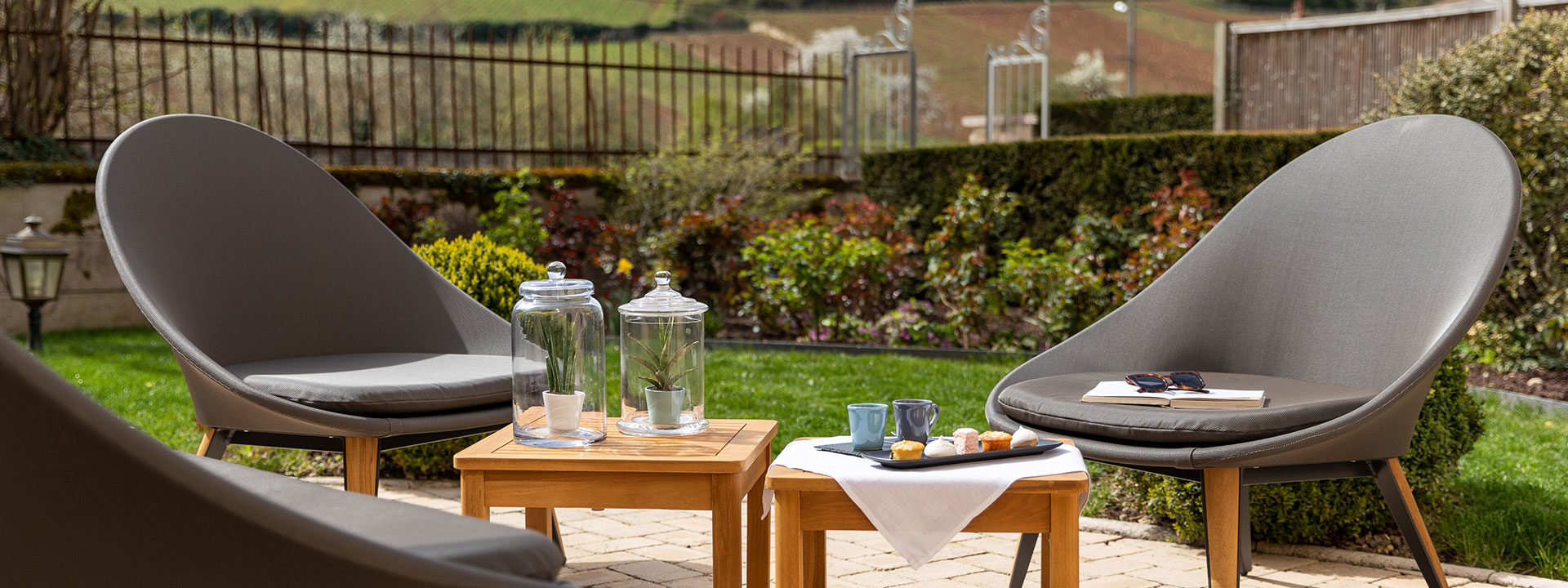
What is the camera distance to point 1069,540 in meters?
1.83

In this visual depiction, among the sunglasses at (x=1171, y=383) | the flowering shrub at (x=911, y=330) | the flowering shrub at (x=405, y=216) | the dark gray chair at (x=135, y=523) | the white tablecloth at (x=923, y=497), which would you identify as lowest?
the flowering shrub at (x=911, y=330)

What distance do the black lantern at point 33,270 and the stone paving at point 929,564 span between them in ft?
12.2

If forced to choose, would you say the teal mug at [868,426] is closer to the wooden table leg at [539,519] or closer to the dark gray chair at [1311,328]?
the dark gray chair at [1311,328]

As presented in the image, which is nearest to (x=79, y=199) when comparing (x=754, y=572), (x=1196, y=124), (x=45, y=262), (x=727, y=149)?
(x=45, y=262)

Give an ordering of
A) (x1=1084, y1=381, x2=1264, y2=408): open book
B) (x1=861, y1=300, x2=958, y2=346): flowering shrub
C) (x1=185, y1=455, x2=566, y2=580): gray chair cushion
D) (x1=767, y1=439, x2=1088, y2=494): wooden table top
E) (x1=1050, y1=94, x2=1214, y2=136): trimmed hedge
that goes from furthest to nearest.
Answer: (x1=1050, y1=94, x2=1214, y2=136): trimmed hedge < (x1=861, y1=300, x2=958, y2=346): flowering shrub < (x1=1084, y1=381, x2=1264, y2=408): open book < (x1=767, y1=439, x2=1088, y2=494): wooden table top < (x1=185, y1=455, x2=566, y2=580): gray chair cushion

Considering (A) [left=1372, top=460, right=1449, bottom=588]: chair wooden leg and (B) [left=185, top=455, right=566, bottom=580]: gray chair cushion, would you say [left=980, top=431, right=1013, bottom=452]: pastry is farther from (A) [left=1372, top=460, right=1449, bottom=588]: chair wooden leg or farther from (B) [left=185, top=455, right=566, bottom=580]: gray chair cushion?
(B) [left=185, top=455, right=566, bottom=580]: gray chair cushion

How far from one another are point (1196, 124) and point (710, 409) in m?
8.57

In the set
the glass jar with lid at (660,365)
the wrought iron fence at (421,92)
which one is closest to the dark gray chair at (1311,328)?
the glass jar with lid at (660,365)

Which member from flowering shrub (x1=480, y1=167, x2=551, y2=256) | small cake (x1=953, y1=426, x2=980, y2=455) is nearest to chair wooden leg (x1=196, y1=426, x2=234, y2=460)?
small cake (x1=953, y1=426, x2=980, y2=455)

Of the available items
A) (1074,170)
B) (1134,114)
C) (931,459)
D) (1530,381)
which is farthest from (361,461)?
(1134,114)

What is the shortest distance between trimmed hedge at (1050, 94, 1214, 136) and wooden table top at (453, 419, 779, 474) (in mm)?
10120

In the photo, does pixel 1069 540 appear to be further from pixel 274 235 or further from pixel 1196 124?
pixel 1196 124

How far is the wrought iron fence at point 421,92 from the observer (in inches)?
293

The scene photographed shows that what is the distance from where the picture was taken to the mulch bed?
463 cm
